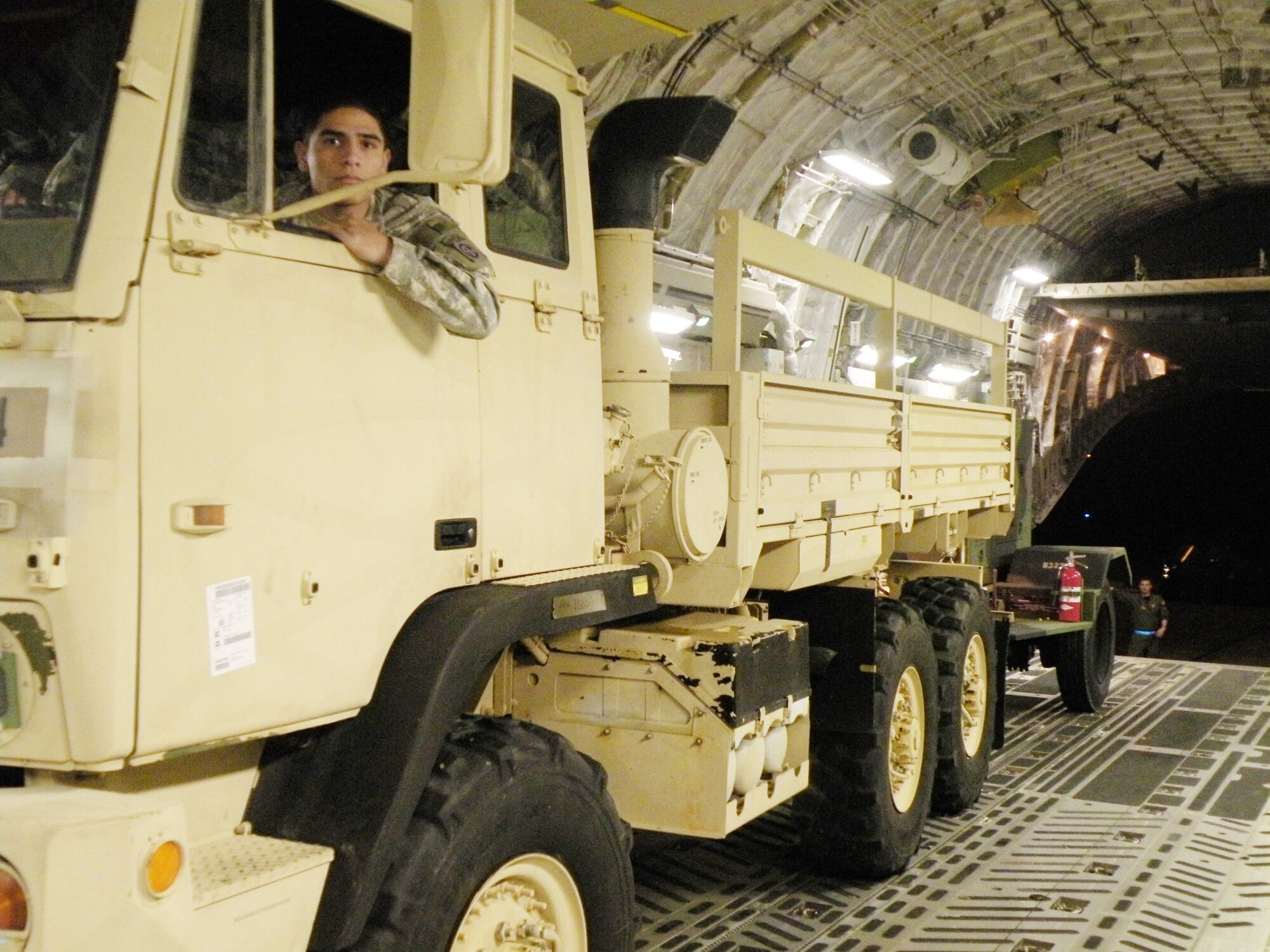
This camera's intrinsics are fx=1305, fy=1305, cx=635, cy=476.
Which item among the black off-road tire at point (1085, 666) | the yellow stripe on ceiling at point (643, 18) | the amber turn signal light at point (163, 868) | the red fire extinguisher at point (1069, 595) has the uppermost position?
the yellow stripe on ceiling at point (643, 18)

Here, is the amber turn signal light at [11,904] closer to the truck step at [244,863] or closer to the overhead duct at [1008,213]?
the truck step at [244,863]

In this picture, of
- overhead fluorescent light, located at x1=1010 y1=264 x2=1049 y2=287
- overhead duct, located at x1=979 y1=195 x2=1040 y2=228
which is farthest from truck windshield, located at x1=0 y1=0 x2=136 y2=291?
overhead fluorescent light, located at x1=1010 y1=264 x2=1049 y2=287

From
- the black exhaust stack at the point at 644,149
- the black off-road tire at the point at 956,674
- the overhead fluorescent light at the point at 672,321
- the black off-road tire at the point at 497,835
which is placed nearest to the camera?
the black off-road tire at the point at 497,835

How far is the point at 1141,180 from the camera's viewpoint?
57.5ft

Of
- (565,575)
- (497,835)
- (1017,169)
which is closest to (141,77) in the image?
(565,575)

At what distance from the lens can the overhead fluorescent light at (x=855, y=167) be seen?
1146cm

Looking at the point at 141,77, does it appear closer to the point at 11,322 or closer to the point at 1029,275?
the point at 11,322

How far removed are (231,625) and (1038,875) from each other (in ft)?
14.5

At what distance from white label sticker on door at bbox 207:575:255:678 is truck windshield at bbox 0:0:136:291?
2.22ft

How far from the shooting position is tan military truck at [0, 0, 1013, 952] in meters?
2.46

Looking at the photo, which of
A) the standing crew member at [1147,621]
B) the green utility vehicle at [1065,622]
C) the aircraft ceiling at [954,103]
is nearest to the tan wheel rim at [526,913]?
the aircraft ceiling at [954,103]

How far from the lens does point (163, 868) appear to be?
2.41 meters

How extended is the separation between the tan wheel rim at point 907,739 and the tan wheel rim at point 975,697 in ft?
3.28

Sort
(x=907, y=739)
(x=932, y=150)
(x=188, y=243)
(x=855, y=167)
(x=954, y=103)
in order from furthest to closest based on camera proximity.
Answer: (x=954, y=103)
(x=932, y=150)
(x=855, y=167)
(x=907, y=739)
(x=188, y=243)
